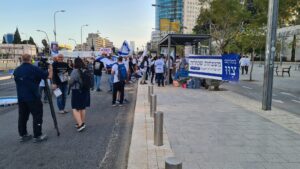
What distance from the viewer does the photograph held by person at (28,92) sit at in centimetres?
614

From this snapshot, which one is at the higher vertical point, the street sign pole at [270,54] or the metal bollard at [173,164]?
the street sign pole at [270,54]

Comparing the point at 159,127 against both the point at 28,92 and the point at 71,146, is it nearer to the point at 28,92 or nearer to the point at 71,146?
the point at 71,146

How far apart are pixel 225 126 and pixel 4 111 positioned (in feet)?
22.6

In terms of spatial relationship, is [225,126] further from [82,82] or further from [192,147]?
[82,82]

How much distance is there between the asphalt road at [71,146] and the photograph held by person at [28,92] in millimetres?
353

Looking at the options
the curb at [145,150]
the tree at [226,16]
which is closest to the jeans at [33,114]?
the curb at [145,150]

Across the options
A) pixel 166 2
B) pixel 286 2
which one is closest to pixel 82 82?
pixel 286 2

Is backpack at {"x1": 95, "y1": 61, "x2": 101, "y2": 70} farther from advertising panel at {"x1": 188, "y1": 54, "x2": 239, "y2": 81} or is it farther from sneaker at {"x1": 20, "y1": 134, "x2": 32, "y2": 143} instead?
sneaker at {"x1": 20, "y1": 134, "x2": 32, "y2": 143}

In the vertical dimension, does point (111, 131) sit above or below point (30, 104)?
below

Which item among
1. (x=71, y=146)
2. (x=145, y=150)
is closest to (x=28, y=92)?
(x=71, y=146)

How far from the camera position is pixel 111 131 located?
7367 millimetres

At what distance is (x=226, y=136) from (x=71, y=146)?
10.4 ft

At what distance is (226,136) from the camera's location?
651 centimetres

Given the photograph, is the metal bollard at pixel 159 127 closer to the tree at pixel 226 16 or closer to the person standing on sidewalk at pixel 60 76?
the person standing on sidewalk at pixel 60 76
